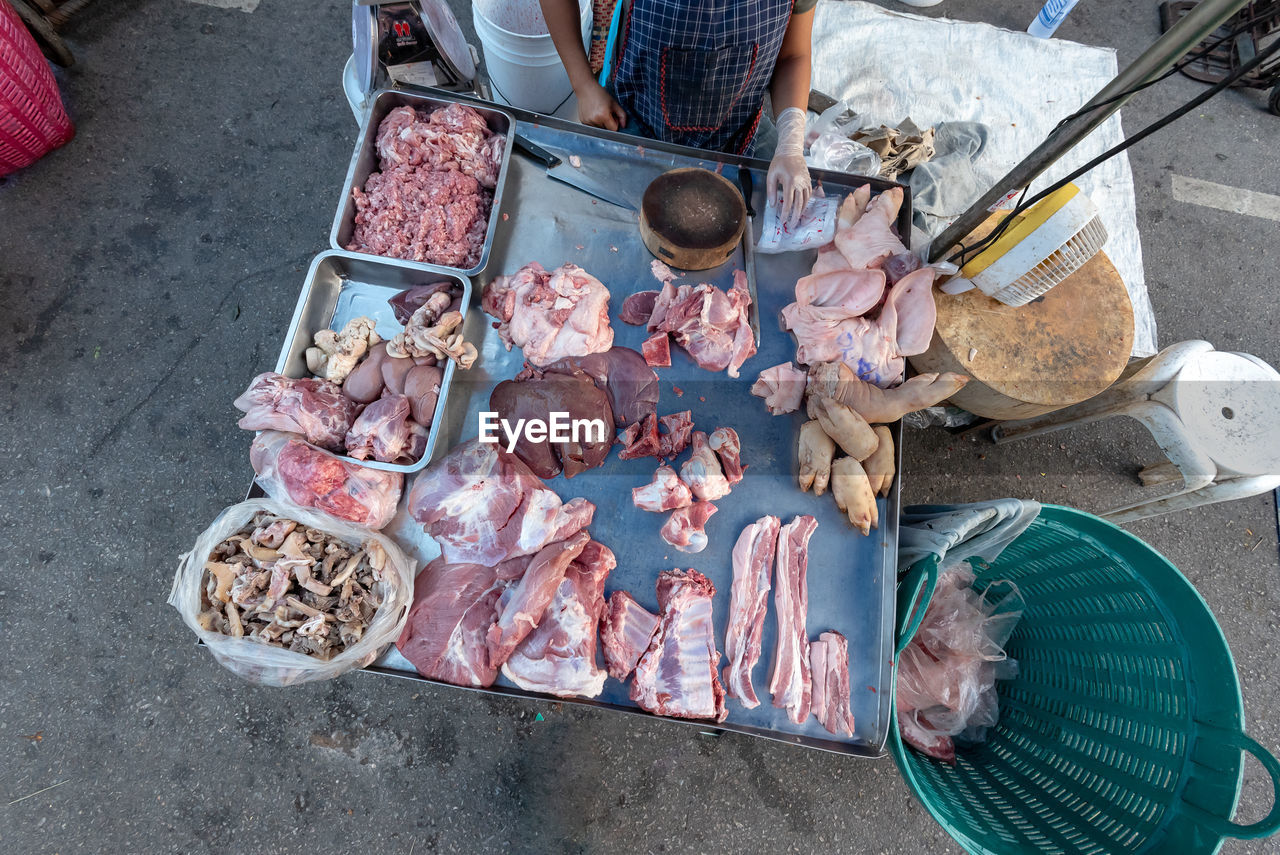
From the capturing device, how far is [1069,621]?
96.9 inches

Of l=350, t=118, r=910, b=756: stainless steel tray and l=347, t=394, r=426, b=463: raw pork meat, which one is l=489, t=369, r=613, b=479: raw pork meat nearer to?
l=350, t=118, r=910, b=756: stainless steel tray

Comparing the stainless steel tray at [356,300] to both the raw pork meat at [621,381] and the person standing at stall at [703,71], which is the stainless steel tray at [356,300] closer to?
the raw pork meat at [621,381]

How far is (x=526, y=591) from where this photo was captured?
214 centimetres

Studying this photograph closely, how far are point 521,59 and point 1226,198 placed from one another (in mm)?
4964

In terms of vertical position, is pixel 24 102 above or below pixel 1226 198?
below

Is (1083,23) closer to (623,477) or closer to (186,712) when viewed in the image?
(623,477)

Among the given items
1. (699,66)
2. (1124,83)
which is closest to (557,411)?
(699,66)

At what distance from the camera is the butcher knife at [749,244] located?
2.51 metres

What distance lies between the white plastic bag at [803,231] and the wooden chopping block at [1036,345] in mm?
541

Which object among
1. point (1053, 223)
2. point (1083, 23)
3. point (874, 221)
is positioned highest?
point (1083, 23)

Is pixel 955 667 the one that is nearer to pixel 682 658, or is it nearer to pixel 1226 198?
pixel 682 658

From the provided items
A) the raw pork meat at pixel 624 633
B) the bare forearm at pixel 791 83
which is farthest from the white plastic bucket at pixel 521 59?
the raw pork meat at pixel 624 633

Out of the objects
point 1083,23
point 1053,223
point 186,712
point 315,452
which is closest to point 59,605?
point 186,712

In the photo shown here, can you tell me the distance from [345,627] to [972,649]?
8.19 feet
